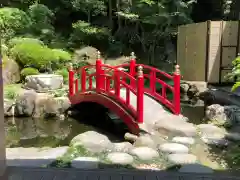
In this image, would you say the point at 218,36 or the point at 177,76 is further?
the point at 218,36

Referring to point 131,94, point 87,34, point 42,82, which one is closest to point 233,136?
point 131,94

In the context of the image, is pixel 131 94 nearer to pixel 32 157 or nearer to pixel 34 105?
pixel 34 105

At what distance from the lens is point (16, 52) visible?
1376 centimetres

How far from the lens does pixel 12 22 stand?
50.6 feet

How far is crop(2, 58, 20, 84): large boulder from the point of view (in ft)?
42.6

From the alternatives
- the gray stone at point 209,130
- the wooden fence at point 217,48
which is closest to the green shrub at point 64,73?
the wooden fence at point 217,48

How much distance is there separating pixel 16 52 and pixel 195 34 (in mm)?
7880

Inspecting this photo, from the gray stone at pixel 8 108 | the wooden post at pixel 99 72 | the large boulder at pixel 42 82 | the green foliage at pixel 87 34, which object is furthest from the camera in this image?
the green foliage at pixel 87 34

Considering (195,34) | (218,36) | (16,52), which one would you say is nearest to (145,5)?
(195,34)

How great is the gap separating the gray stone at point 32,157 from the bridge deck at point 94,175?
2.21 ft

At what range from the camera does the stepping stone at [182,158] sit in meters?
4.79

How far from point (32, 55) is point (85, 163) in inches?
394

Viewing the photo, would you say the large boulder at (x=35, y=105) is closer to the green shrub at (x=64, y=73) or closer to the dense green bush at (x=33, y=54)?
the dense green bush at (x=33, y=54)

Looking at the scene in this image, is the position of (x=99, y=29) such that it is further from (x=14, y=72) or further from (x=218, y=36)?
(x=218, y=36)
